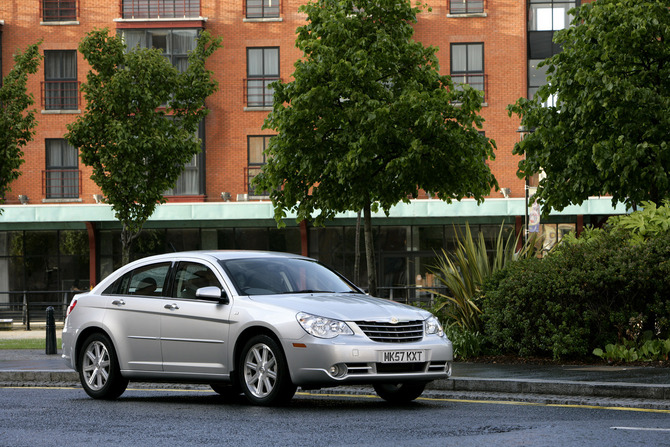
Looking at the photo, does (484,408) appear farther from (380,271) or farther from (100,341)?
(380,271)

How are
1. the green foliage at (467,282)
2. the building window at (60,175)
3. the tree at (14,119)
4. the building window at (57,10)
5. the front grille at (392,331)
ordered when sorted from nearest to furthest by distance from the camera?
the front grille at (392,331)
the green foliage at (467,282)
the tree at (14,119)
the building window at (60,175)
the building window at (57,10)

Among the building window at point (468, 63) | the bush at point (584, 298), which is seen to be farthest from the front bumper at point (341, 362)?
the building window at point (468, 63)

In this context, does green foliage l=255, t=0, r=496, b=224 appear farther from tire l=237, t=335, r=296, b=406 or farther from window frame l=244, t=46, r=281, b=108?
window frame l=244, t=46, r=281, b=108

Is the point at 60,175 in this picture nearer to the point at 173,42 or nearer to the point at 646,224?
the point at 173,42

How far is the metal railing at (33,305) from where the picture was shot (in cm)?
3462

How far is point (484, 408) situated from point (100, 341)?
4.24 m

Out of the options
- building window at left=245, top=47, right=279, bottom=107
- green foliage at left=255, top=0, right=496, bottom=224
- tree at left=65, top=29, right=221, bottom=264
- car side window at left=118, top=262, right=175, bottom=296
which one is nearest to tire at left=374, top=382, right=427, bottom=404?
car side window at left=118, top=262, right=175, bottom=296

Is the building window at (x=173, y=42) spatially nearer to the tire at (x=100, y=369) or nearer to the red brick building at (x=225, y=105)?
the red brick building at (x=225, y=105)

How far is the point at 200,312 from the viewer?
10852 mm

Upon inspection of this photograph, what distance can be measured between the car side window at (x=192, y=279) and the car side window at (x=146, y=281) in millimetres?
202

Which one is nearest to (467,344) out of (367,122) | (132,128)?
(367,122)

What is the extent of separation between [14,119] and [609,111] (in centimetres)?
1412

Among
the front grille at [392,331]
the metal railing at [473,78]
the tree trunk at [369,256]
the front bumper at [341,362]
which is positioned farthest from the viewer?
the metal railing at [473,78]

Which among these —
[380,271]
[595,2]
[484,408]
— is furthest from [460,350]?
[380,271]
